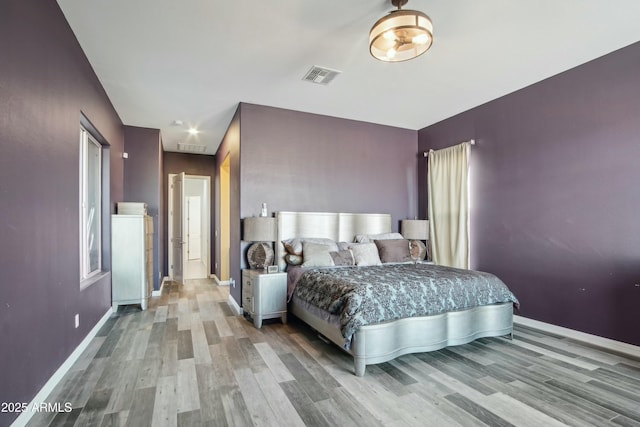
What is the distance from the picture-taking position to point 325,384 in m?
2.50

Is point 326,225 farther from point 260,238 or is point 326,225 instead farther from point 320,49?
point 320,49

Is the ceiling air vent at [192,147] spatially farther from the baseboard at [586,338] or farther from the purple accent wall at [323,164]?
the baseboard at [586,338]

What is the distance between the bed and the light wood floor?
0.16 m

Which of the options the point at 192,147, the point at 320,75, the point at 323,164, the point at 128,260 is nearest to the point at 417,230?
the point at 323,164

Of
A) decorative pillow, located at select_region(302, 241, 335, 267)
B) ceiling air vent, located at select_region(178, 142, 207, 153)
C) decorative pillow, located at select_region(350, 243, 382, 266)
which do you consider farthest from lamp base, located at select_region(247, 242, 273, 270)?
ceiling air vent, located at select_region(178, 142, 207, 153)

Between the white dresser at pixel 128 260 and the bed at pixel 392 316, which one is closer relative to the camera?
the bed at pixel 392 316

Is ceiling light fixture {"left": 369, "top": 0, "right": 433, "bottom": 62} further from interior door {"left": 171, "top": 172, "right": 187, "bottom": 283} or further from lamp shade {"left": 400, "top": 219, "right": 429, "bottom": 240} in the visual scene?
Result: interior door {"left": 171, "top": 172, "right": 187, "bottom": 283}

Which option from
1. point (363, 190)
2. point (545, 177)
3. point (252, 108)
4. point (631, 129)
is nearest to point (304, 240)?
point (363, 190)

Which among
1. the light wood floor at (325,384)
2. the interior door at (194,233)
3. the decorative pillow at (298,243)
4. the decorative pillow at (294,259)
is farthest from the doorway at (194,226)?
the light wood floor at (325,384)

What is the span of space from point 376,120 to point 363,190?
3.73 feet

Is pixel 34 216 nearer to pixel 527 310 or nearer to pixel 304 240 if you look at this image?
pixel 304 240

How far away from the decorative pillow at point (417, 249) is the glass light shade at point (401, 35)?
3019 mm

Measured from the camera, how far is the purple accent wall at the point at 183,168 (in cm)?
698

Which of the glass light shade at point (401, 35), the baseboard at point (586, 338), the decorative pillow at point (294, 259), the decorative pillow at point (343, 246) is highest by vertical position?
the glass light shade at point (401, 35)
